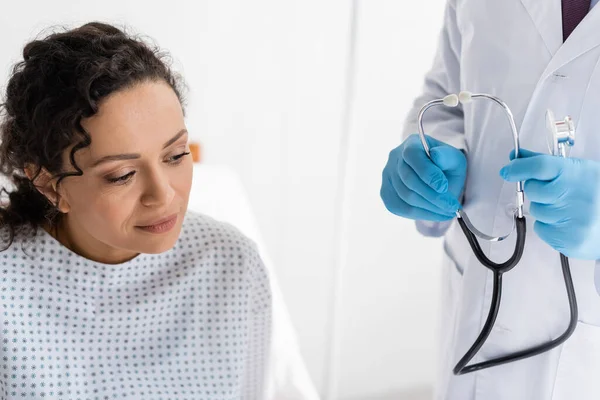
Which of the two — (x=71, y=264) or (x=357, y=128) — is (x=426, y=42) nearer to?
(x=357, y=128)

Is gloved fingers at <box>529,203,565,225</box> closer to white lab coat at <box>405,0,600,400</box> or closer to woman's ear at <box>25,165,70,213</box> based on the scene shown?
white lab coat at <box>405,0,600,400</box>

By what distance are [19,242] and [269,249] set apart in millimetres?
1282

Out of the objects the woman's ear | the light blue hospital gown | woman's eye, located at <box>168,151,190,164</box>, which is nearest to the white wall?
the light blue hospital gown

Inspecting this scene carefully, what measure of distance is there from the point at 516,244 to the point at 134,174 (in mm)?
617

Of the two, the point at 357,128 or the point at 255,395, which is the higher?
the point at 357,128

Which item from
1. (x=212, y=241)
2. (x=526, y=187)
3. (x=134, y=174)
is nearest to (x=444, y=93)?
(x=526, y=187)

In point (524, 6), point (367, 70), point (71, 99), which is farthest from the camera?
point (367, 70)

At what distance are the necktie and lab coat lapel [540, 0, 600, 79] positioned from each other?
48 mm

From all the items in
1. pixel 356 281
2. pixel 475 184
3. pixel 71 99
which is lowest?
pixel 356 281

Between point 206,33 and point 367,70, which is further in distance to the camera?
point 367,70

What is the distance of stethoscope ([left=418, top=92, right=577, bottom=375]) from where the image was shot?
3.44ft

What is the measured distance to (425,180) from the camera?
48.4 inches

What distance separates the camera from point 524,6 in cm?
125

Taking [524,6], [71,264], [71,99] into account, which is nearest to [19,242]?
[71,264]
